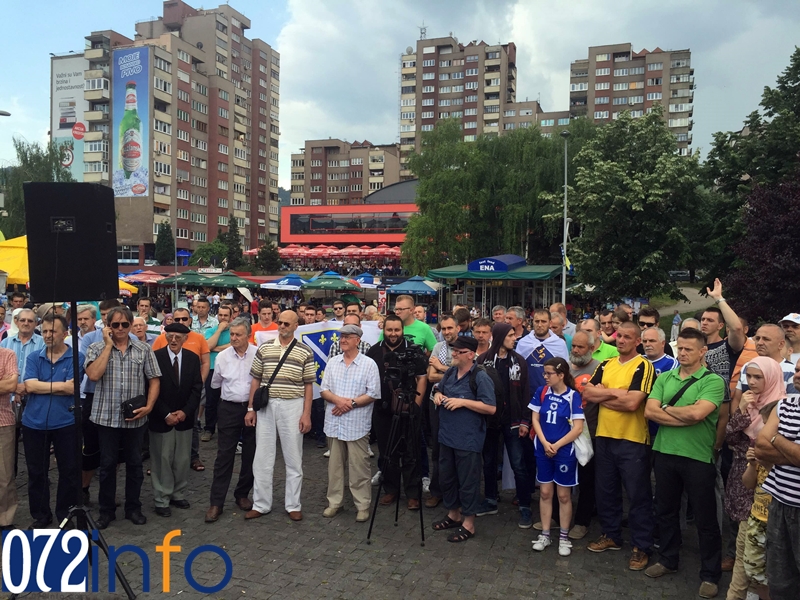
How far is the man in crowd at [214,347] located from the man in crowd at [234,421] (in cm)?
170

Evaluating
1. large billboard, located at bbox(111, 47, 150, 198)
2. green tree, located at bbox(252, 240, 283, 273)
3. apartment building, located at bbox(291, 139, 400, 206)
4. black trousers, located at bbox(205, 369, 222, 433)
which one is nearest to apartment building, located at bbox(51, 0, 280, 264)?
large billboard, located at bbox(111, 47, 150, 198)

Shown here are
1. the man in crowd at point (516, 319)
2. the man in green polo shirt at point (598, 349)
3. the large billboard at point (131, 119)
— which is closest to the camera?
the man in green polo shirt at point (598, 349)

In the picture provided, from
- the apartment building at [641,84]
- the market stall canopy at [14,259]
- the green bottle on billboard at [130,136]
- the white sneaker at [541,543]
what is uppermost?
the apartment building at [641,84]

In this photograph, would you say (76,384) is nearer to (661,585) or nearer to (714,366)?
(661,585)

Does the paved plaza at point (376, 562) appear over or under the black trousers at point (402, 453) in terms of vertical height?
under

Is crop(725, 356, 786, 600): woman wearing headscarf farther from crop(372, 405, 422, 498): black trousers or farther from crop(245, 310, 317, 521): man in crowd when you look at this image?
crop(245, 310, 317, 521): man in crowd

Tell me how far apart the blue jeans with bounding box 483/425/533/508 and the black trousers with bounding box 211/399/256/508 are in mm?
2403

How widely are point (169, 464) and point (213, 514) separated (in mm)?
744

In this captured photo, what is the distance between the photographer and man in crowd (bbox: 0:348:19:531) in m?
5.24

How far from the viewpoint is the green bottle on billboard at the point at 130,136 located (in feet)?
232

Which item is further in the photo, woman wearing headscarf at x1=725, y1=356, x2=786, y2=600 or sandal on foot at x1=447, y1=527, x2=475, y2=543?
sandal on foot at x1=447, y1=527, x2=475, y2=543

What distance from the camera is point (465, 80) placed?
331 ft

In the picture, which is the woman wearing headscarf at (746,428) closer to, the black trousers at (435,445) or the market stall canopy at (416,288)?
the black trousers at (435,445)

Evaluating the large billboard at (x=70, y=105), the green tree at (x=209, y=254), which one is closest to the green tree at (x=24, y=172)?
the green tree at (x=209, y=254)
